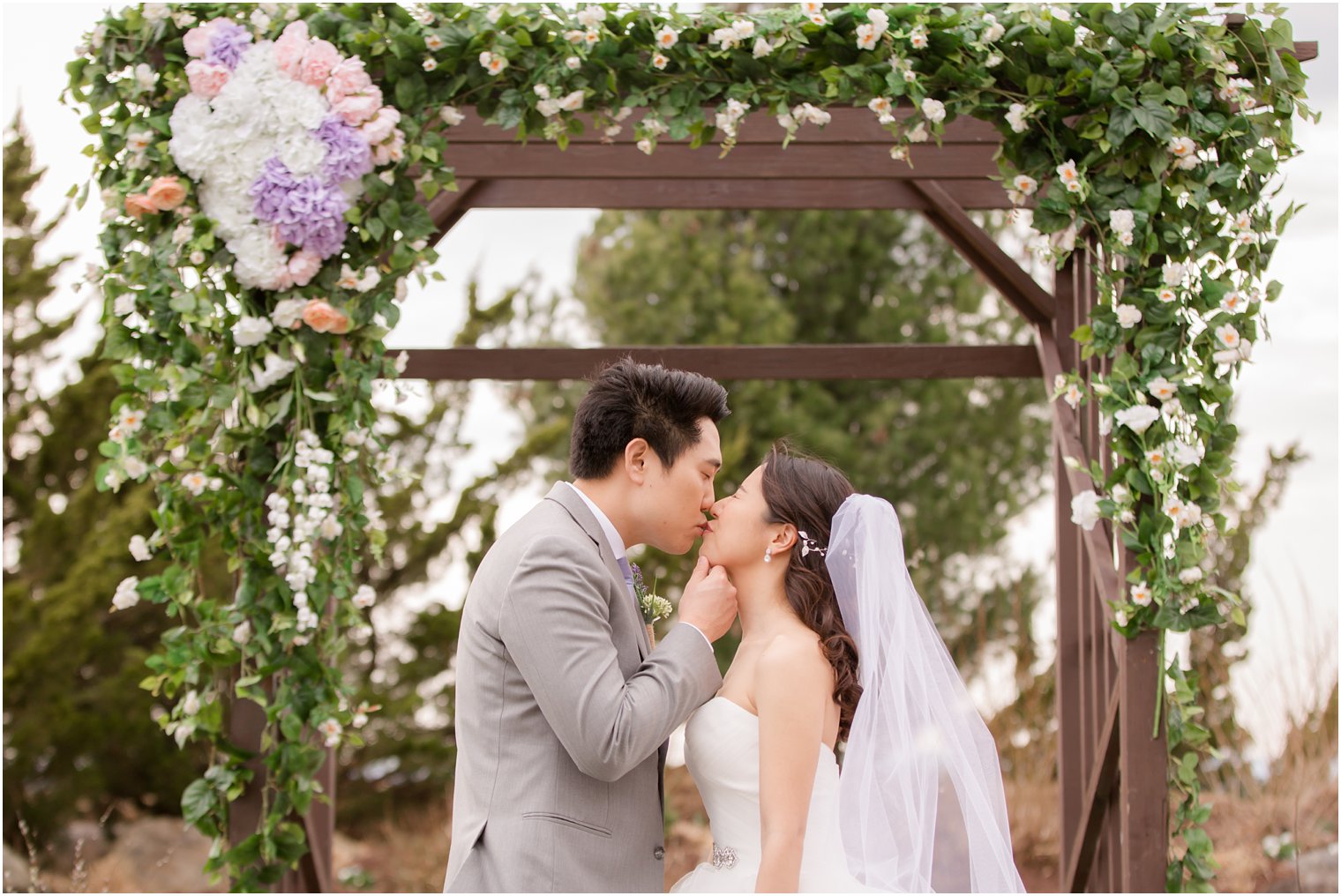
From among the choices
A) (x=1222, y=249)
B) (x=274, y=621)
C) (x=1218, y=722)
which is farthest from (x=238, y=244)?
(x=1218, y=722)

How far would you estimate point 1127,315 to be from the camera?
3.54 metres

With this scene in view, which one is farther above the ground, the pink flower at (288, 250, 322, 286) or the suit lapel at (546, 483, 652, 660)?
the pink flower at (288, 250, 322, 286)

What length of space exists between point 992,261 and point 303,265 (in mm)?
2577

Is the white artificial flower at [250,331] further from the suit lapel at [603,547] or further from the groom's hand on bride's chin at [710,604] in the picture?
the groom's hand on bride's chin at [710,604]

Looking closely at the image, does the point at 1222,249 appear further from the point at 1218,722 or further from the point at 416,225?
the point at 1218,722

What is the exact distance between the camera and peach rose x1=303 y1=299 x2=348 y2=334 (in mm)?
3447

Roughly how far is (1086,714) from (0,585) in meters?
5.71

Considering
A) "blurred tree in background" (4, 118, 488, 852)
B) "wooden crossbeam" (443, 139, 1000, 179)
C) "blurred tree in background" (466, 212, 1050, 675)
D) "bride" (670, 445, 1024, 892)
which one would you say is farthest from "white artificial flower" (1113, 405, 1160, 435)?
"blurred tree in background" (466, 212, 1050, 675)

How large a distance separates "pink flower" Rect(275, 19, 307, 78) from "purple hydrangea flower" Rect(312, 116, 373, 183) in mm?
180

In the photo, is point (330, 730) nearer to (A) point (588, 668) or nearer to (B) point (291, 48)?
(A) point (588, 668)

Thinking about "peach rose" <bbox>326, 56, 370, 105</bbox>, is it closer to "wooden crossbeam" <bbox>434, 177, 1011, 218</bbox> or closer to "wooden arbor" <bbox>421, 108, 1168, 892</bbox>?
"wooden arbor" <bbox>421, 108, 1168, 892</bbox>

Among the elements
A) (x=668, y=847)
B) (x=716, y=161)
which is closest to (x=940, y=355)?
(x=716, y=161)

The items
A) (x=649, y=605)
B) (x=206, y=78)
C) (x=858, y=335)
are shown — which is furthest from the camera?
(x=858, y=335)

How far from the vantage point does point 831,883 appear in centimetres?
268
